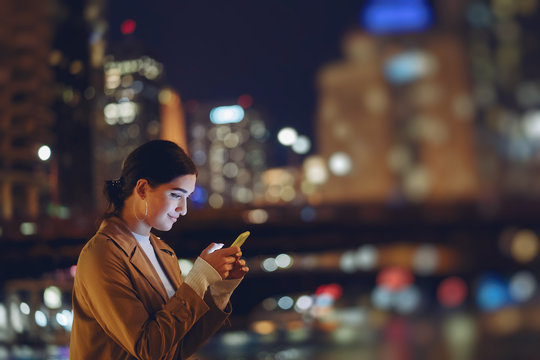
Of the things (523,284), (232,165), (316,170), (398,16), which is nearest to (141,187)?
(523,284)

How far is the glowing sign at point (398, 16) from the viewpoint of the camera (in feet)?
300

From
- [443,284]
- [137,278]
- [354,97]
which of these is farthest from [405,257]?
A: [137,278]

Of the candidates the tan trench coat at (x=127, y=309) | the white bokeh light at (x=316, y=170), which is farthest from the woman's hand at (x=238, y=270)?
the white bokeh light at (x=316, y=170)

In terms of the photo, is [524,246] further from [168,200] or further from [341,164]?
[168,200]

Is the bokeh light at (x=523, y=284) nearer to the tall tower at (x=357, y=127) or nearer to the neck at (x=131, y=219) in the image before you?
the tall tower at (x=357, y=127)

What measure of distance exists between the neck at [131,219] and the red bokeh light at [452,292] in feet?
182

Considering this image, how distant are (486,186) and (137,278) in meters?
90.7

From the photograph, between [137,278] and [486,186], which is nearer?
[137,278]

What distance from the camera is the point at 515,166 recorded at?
95.1 metres

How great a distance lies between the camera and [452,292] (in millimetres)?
61031

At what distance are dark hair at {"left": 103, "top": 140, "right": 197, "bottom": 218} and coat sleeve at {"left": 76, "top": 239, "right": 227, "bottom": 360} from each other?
0.27 meters

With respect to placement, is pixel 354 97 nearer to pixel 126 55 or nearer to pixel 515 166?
pixel 515 166

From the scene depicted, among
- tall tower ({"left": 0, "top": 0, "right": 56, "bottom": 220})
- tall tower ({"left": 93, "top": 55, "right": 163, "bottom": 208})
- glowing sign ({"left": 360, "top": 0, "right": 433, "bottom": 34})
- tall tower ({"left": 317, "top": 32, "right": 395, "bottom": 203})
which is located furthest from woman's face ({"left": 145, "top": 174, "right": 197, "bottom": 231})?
glowing sign ({"left": 360, "top": 0, "right": 433, "bottom": 34})

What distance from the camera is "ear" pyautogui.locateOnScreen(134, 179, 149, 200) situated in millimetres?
2486
